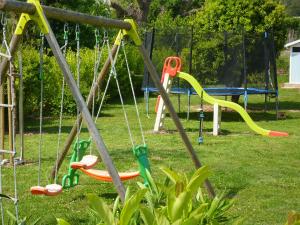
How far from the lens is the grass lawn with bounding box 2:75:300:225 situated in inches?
228

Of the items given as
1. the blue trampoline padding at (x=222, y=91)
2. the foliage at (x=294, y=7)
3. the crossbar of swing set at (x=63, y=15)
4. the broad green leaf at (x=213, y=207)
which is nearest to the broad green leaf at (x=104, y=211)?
the broad green leaf at (x=213, y=207)

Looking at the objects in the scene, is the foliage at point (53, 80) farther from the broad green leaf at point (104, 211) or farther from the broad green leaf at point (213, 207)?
the broad green leaf at point (104, 211)

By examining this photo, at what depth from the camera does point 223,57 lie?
15469 mm

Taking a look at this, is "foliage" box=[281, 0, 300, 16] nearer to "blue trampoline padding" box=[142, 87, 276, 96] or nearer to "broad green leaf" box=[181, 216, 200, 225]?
"blue trampoline padding" box=[142, 87, 276, 96]

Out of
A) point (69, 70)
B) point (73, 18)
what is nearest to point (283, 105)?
point (73, 18)

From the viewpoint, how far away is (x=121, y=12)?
25.4 meters

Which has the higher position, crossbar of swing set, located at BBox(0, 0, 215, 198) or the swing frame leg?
crossbar of swing set, located at BBox(0, 0, 215, 198)

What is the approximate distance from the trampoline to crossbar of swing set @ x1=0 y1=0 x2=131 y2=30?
373 inches

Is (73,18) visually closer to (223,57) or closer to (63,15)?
(63,15)

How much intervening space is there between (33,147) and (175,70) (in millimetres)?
3588

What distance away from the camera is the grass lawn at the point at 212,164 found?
5.80 m

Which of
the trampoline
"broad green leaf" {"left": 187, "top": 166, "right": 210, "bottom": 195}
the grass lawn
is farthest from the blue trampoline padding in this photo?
"broad green leaf" {"left": 187, "top": 166, "right": 210, "bottom": 195}

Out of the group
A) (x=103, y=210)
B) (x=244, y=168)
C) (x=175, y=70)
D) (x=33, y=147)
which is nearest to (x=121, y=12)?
(x=175, y=70)

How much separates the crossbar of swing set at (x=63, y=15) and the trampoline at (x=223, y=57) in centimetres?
947
